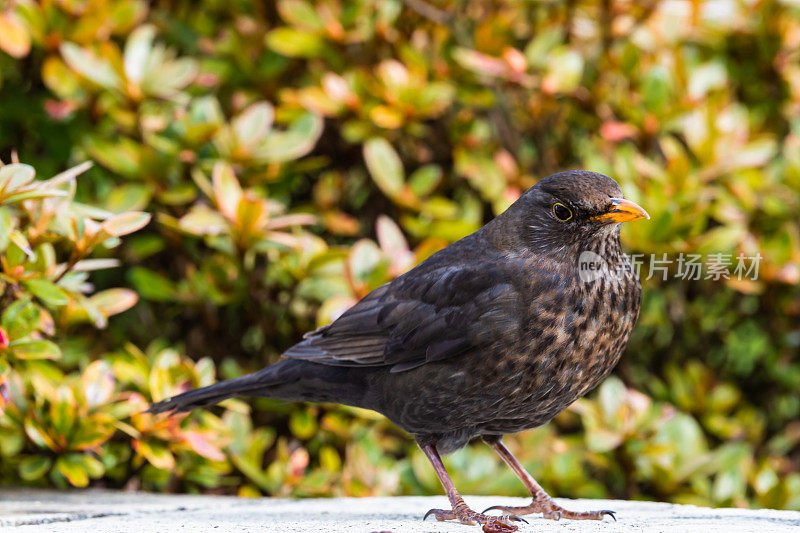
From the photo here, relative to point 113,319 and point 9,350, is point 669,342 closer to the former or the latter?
point 113,319

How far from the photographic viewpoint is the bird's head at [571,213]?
110 inches

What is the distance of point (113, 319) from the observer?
174 inches

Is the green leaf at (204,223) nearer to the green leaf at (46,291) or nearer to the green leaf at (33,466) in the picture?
the green leaf at (46,291)

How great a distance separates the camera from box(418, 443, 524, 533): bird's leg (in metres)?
2.71

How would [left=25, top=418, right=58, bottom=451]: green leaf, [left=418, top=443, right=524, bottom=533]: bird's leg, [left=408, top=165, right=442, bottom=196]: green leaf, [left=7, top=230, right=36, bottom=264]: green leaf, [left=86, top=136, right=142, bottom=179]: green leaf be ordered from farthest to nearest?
[left=408, top=165, right=442, bottom=196]: green leaf → [left=86, top=136, right=142, bottom=179]: green leaf → [left=25, top=418, right=58, bottom=451]: green leaf → [left=418, top=443, right=524, bottom=533]: bird's leg → [left=7, top=230, right=36, bottom=264]: green leaf

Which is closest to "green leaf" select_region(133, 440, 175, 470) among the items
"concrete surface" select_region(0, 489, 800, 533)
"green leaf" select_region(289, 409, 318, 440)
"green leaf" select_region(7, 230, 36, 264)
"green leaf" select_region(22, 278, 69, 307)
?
"concrete surface" select_region(0, 489, 800, 533)

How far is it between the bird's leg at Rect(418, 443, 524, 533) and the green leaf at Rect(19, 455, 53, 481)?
4.91 ft

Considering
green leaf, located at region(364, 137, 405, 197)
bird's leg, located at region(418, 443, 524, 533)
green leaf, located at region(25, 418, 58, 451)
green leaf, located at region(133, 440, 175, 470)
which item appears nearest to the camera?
bird's leg, located at region(418, 443, 524, 533)

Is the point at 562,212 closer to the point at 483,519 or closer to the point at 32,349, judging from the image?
the point at 483,519

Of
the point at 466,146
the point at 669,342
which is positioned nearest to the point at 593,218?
the point at 466,146

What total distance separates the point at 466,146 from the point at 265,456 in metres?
1.91

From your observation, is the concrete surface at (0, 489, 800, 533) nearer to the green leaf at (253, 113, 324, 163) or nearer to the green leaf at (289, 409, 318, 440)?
the green leaf at (289, 409, 318, 440)

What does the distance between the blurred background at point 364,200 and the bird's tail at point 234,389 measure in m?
0.29

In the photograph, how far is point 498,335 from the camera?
8.95 feet
